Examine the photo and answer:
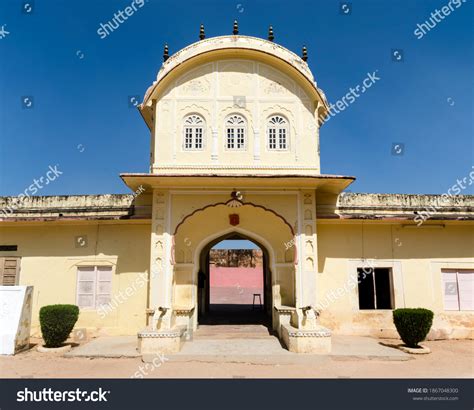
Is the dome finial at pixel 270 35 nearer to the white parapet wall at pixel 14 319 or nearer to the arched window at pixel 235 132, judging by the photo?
the arched window at pixel 235 132

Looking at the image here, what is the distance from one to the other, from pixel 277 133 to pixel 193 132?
7.84 feet

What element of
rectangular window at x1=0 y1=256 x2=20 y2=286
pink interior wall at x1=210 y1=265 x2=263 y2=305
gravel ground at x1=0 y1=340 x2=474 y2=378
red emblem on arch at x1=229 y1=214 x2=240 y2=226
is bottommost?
gravel ground at x1=0 y1=340 x2=474 y2=378

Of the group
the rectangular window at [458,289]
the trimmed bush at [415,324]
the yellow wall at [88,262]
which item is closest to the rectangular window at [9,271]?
the yellow wall at [88,262]

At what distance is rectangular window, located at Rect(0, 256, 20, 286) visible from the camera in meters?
11.1

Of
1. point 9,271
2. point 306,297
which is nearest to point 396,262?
point 306,297

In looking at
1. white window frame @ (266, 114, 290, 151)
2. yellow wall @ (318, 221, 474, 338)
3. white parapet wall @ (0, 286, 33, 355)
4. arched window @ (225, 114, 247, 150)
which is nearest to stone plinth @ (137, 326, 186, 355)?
white parapet wall @ (0, 286, 33, 355)

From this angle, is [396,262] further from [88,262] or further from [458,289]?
[88,262]

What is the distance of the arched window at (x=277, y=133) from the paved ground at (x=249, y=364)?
527 cm

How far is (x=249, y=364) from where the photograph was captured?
7715 millimetres

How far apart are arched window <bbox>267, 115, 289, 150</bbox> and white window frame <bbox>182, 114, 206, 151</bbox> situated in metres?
1.89

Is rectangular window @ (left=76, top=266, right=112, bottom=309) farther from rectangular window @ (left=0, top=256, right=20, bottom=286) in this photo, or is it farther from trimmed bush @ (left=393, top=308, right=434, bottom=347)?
trimmed bush @ (left=393, top=308, right=434, bottom=347)
